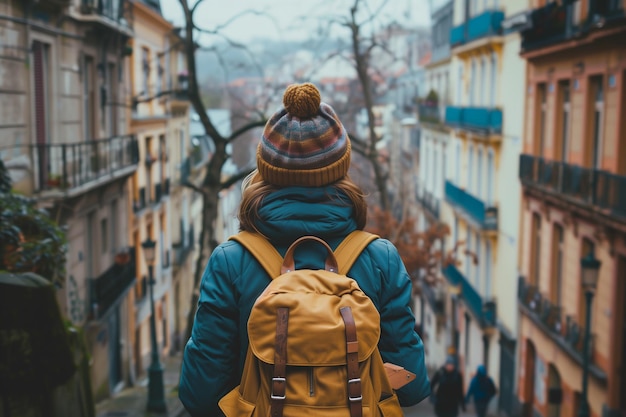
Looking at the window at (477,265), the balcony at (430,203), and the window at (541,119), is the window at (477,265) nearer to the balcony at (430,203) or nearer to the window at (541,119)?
the window at (541,119)

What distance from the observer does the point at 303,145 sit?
3.08 m

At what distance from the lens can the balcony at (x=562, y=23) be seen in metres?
16.3

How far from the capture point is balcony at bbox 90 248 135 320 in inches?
840

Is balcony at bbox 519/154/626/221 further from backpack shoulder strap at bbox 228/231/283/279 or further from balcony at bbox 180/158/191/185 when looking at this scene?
balcony at bbox 180/158/191/185

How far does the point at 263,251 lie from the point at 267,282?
11 centimetres

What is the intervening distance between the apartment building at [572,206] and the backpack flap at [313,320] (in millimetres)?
12558

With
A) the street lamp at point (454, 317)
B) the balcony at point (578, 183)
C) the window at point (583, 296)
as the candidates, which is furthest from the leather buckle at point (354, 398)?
the street lamp at point (454, 317)

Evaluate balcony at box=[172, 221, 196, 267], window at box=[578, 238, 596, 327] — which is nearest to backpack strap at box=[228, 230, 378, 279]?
window at box=[578, 238, 596, 327]

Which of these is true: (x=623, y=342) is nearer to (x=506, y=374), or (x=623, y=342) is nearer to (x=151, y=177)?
(x=506, y=374)

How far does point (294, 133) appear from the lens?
310 cm

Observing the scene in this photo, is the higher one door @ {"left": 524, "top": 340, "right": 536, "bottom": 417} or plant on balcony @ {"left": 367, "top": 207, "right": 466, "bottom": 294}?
plant on balcony @ {"left": 367, "top": 207, "right": 466, "bottom": 294}

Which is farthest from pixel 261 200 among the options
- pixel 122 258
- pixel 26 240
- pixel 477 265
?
pixel 477 265

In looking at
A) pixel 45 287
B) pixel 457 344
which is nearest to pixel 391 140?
pixel 457 344

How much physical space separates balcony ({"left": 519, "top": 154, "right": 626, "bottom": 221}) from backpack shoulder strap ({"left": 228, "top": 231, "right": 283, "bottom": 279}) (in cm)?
1392
